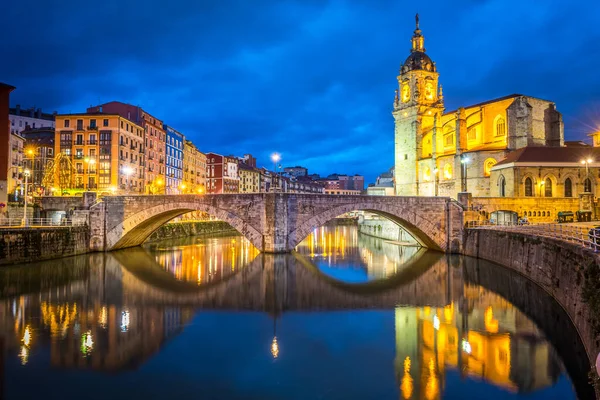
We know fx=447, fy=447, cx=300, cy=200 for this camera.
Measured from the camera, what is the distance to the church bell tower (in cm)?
6588

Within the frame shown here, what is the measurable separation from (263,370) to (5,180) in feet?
111

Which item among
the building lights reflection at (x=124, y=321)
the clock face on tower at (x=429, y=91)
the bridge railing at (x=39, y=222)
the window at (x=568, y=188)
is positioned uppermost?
the clock face on tower at (x=429, y=91)

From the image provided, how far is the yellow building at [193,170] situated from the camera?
8525 centimetres

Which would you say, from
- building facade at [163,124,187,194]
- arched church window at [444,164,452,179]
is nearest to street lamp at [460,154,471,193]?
arched church window at [444,164,452,179]

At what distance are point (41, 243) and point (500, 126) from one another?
52.0 metres

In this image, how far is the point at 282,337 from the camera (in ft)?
50.1

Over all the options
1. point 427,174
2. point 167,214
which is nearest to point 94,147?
point 167,214

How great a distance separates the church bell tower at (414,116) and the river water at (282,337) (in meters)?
40.0

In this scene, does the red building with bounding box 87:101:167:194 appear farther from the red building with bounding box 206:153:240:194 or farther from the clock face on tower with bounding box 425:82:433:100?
the clock face on tower with bounding box 425:82:433:100

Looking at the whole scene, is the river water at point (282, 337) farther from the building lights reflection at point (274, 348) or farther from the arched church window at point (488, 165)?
the arched church window at point (488, 165)

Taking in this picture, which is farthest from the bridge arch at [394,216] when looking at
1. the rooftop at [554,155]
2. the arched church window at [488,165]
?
the arched church window at [488,165]

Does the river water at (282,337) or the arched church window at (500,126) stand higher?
the arched church window at (500,126)

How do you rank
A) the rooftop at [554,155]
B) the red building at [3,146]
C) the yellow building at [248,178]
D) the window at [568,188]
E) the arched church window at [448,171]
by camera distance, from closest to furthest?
the red building at [3,146] → the rooftop at [554,155] → the window at [568,188] → the arched church window at [448,171] → the yellow building at [248,178]

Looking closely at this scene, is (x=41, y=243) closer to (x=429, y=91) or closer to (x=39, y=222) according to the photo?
(x=39, y=222)
